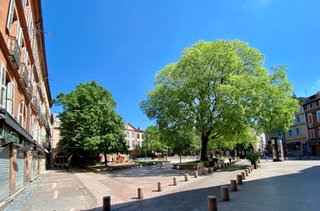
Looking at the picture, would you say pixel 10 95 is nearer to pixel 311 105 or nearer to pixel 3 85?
pixel 3 85

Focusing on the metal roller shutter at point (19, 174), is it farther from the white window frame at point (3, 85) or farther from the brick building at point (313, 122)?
the brick building at point (313, 122)

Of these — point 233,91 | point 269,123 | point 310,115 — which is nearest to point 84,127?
point 233,91

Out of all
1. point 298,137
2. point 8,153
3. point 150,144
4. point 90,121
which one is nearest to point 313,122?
point 298,137

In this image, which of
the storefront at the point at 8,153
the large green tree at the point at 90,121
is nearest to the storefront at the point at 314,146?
the large green tree at the point at 90,121

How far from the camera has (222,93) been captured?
21750mm

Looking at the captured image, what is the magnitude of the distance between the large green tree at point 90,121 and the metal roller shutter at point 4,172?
18501 millimetres

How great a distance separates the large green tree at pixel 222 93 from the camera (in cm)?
2191

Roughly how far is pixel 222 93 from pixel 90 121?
18.8 meters

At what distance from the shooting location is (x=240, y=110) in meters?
20.5

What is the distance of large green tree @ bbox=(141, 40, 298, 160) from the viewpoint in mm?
21906

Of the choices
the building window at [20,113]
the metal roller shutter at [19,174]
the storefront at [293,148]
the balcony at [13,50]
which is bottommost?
the storefront at [293,148]

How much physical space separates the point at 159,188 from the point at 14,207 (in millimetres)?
7043

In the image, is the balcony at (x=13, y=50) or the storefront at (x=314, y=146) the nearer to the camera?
the balcony at (x=13, y=50)

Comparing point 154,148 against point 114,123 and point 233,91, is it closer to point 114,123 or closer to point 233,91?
point 114,123
